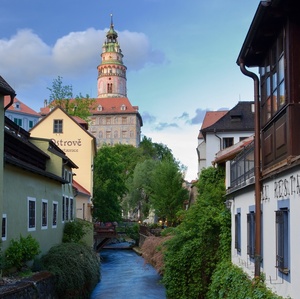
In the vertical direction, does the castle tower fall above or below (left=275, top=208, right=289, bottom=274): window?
above

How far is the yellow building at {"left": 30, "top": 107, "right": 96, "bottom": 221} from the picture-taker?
39531 millimetres

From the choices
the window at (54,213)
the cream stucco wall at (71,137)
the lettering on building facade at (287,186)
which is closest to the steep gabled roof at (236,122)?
the cream stucco wall at (71,137)

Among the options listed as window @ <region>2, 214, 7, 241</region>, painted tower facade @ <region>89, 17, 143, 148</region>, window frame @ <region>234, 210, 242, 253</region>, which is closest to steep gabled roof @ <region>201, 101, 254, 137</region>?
window @ <region>2, 214, 7, 241</region>

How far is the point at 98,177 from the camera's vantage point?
5016 centimetres

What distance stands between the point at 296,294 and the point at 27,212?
13221mm

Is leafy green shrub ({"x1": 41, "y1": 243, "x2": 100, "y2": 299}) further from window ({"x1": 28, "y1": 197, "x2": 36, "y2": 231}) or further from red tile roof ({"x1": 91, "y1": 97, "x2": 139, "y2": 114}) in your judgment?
red tile roof ({"x1": 91, "y1": 97, "x2": 139, "y2": 114})

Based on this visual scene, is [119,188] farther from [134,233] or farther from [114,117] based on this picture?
[114,117]

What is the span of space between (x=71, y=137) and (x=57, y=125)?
134cm

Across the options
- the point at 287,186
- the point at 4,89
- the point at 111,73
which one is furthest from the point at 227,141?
the point at 111,73

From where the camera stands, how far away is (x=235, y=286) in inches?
454

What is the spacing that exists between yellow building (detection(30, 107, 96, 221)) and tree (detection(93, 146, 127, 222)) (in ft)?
25.8

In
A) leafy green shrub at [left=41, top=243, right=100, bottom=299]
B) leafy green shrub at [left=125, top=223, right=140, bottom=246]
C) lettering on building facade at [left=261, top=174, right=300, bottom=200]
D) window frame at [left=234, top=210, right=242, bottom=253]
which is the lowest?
leafy green shrub at [left=125, top=223, right=140, bottom=246]

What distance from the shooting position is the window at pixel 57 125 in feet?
130

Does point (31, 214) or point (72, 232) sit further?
point (72, 232)
